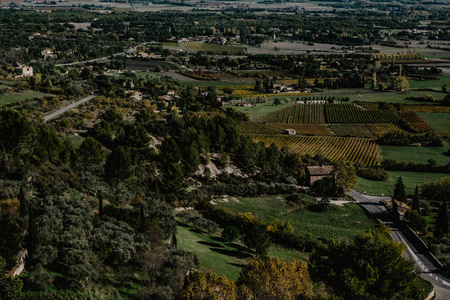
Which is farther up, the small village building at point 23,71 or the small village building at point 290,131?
the small village building at point 23,71

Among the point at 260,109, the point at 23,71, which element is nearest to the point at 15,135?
the point at 23,71

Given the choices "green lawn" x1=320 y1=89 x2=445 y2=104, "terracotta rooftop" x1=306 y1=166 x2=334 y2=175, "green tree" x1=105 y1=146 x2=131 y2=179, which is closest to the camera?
"green tree" x1=105 y1=146 x2=131 y2=179

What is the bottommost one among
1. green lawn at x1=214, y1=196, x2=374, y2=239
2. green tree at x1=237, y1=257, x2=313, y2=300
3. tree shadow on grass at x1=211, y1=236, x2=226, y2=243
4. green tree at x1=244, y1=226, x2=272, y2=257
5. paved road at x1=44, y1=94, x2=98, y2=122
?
green lawn at x1=214, y1=196, x2=374, y2=239

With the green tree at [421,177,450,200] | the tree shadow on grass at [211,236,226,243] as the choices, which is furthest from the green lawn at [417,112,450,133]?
the tree shadow on grass at [211,236,226,243]

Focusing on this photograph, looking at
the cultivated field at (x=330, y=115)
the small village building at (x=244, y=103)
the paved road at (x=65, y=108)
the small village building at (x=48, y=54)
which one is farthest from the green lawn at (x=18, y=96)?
the small village building at (x=48, y=54)

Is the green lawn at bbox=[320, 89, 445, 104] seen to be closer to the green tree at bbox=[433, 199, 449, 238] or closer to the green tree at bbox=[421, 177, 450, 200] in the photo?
the green tree at bbox=[421, 177, 450, 200]

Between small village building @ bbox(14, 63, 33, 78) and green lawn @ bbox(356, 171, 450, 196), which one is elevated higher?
small village building @ bbox(14, 63, 33, 78)

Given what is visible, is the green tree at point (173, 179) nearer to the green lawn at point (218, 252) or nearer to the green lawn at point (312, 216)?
the green lawn at point (312, 216)
